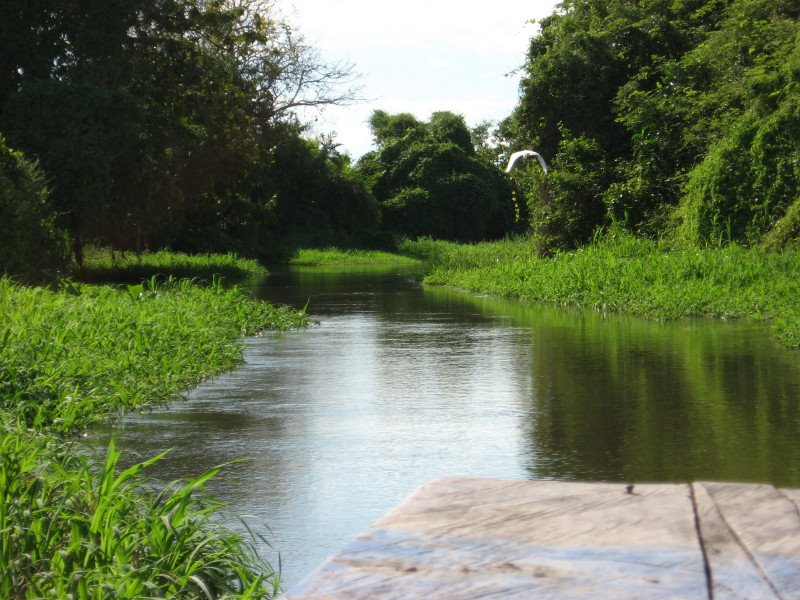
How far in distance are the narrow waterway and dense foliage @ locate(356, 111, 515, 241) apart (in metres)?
41.1

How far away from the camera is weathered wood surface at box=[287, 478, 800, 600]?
214cm

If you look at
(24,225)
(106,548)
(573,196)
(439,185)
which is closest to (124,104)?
(24,225)

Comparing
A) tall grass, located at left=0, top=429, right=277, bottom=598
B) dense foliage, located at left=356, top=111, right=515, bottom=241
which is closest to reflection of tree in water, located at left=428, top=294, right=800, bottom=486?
tall grass, located at left=0, top=429, right=277, bottom=598

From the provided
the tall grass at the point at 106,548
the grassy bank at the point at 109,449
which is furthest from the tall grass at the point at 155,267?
the tall grass at the point at 106,548

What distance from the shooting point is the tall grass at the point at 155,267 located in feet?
91.1

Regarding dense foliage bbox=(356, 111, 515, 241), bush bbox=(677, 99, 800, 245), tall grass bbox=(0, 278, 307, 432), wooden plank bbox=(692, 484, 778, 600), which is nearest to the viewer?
wooden plank bbox=(692, 484, 778, 600)

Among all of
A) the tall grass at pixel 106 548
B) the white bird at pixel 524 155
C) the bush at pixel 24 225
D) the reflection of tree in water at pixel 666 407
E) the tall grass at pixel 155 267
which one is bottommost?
the reflection of tree in water at pixel 666 407

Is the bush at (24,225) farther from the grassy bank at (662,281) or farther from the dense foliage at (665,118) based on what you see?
the dense foliage at (665,118)

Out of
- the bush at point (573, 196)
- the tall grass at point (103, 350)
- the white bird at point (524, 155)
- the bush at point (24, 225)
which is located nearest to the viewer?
the tall grass at point (103, 350)

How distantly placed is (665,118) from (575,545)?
81.2 feet

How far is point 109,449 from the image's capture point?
4703 mm

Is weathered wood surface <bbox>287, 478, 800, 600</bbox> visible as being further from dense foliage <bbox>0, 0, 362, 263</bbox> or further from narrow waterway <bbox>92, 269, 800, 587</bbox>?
dense foliage <bbox>0, 0, 362, 263</bbox>

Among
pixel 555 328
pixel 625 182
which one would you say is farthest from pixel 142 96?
pixel 555 328

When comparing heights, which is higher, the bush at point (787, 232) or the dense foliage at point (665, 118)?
the dense foliage at point (665, 118)
